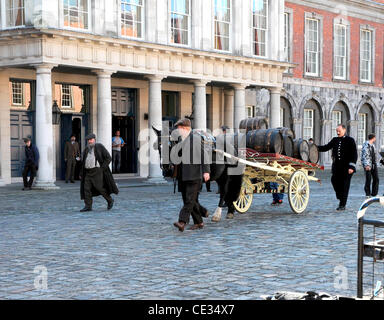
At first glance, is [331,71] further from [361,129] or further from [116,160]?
[116,160]

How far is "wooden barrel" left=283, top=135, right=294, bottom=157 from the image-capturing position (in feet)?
45.3

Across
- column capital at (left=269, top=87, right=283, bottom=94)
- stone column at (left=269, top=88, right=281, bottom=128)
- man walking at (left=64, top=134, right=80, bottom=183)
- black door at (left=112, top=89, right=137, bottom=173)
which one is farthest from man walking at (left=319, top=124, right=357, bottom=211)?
column capital at (left=269, top=87, right=283, bottom=94)

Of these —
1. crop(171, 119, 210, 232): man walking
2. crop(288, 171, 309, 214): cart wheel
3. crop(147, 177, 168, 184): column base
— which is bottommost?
crop(147, 177, 168, 184): column base

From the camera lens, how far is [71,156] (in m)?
23.6

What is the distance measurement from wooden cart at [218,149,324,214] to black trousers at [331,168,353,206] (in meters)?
0.81

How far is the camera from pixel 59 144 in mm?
24453

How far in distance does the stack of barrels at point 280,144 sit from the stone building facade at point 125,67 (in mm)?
5337

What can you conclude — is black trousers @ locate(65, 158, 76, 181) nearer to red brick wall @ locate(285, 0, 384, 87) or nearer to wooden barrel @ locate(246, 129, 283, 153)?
wooden barrel @ locate(246, 129, 283, 153)

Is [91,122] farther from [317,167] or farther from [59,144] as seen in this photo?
[317,167]

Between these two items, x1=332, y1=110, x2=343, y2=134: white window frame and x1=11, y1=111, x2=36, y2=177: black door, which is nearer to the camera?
x1=11, y1=111, x2=36, y2=177: black door

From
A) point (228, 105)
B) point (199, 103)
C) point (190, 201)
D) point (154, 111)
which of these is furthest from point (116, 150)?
point (190, 201)

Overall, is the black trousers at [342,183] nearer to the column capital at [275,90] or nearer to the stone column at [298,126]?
the column capital at [275,90]
